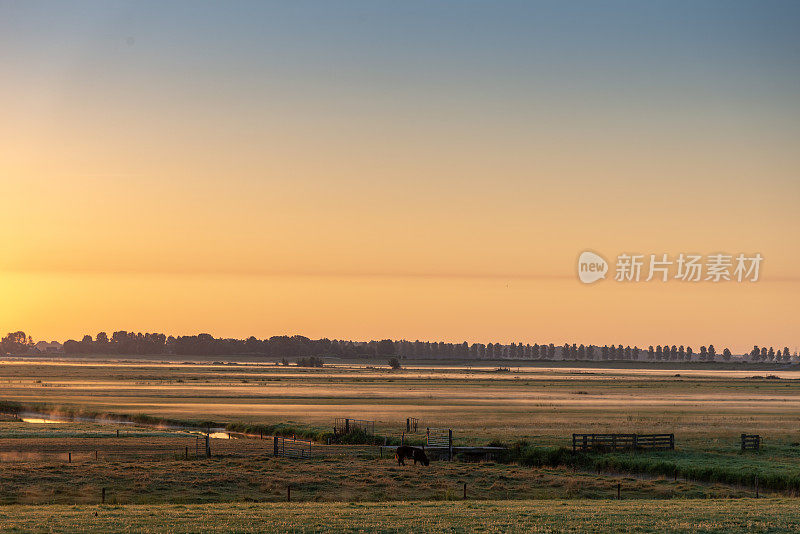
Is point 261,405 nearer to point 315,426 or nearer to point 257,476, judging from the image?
point 315,426

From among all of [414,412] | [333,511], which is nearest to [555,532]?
[333,511]

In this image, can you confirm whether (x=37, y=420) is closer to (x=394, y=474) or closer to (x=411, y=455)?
(x=411, y=455)

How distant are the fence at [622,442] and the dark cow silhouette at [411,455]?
9.80 m

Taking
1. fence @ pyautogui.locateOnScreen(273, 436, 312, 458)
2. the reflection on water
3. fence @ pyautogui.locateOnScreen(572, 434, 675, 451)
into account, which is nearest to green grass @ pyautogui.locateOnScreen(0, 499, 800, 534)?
fence @ pyautogui.locateOnScreen(273, 436, 312, 458)

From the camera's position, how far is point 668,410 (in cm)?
10400

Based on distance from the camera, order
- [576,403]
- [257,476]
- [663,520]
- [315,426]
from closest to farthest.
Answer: [663,520]
[257,476]
[315,426]
[576,403]

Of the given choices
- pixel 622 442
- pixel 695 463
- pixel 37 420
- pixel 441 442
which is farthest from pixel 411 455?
pixel 37 420

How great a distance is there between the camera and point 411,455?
180 ft

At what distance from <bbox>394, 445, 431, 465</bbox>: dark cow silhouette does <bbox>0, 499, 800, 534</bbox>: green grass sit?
18.0 m

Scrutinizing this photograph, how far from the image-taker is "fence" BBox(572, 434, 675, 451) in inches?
2264

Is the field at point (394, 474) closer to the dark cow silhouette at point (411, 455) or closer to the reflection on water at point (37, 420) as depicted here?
the dark cow silhouette at point (411, 455)

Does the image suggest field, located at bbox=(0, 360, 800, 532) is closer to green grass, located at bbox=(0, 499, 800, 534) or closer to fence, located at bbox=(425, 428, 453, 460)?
green grass, located at bbox=(0, 499, 800, 534)

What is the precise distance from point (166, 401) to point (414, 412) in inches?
1396

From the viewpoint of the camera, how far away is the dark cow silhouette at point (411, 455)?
5366cm
